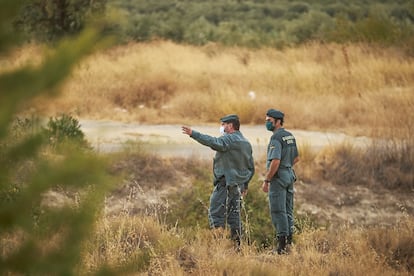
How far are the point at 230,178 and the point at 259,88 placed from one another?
11184 millimetres

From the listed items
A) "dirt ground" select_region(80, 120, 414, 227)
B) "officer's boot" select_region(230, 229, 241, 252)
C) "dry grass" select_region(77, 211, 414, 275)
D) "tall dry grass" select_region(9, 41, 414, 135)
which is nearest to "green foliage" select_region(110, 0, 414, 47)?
"tall dry grass" select_region(9, 41, 414, 135)

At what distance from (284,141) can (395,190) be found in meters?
4.69

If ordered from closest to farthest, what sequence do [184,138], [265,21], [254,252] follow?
[254,252] → [184,138] → [265,21]

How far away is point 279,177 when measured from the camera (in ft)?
27.7

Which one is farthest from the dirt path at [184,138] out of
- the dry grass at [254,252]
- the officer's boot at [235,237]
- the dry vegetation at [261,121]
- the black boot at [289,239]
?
the dry grass at [254,252]

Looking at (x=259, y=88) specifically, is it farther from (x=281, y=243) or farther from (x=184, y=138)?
(x=281, y=243)

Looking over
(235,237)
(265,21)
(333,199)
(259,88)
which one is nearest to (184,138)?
(333,199)

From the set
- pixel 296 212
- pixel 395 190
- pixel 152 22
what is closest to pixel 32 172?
pixel 296 212

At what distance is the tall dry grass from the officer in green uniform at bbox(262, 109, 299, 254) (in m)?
5.79

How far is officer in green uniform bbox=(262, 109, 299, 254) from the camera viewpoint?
837cm

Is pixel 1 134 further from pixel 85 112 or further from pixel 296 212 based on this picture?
pixel 85 112

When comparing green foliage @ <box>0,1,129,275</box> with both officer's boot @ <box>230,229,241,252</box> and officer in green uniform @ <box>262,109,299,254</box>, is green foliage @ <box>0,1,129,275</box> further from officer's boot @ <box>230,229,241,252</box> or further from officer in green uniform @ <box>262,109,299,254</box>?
officer in green uniform @ <box>262,109,299,254</box>

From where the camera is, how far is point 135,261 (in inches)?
72.4

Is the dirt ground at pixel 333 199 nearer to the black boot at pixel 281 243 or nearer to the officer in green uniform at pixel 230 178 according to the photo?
the officer in green uniform at pixel 230 178
